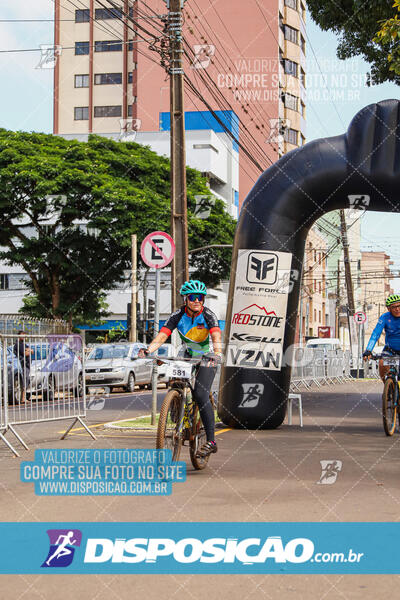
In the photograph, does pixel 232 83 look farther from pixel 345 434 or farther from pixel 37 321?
pixel 345 434

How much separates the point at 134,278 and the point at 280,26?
38374 mm

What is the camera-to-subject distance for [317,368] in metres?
31.4

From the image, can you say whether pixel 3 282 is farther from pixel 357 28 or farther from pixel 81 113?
pixel 357 28

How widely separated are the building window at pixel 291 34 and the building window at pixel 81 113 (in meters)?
17.9

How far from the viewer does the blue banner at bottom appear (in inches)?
197

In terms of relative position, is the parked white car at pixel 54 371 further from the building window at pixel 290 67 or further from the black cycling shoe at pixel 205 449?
the building window at pixel 290 67

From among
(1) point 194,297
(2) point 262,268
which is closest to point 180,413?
(1) point 194,297

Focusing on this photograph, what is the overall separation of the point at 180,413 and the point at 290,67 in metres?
64.9

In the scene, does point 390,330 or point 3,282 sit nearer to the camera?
point 390,330


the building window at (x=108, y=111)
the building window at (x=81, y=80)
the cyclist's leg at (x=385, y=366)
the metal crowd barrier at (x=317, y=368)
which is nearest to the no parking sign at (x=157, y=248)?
the cyclist's leg at (x=385, y=366)

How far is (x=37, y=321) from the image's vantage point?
32062mm

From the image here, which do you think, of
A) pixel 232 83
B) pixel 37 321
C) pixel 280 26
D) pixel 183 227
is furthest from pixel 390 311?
pixel 280 26

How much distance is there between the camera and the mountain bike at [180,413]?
777 centimetres

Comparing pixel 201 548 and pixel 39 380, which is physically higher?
pixel 39 380
